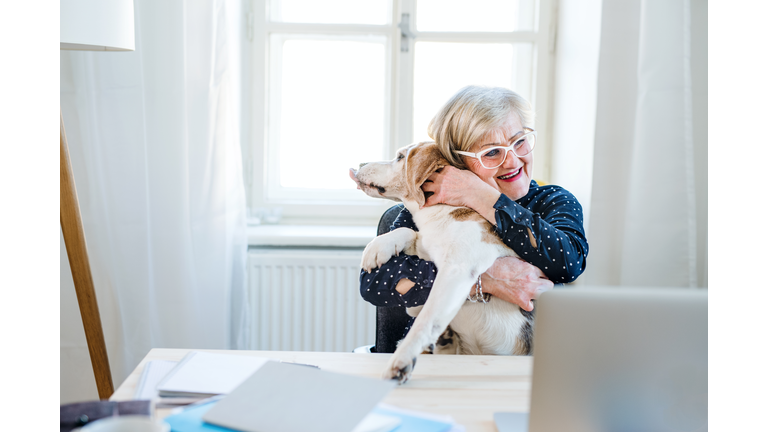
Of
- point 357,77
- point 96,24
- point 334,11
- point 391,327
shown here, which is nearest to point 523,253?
point 391,327

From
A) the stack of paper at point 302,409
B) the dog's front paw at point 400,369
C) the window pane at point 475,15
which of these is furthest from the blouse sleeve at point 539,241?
the window pane at point 475,15

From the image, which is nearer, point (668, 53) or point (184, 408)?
point (184, 408)

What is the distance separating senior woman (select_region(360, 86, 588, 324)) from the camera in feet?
3.44

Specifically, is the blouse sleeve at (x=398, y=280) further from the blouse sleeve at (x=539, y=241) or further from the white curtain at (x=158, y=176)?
the white curtain at (x=158, y=176)

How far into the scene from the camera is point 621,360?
0.60 meters

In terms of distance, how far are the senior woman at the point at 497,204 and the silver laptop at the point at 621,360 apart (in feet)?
1.44

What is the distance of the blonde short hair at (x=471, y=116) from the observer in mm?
1091

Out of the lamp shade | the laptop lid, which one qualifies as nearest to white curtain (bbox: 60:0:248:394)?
the lamp shade

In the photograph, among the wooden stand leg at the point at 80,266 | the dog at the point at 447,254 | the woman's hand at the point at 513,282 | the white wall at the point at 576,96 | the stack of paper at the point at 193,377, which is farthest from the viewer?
the white wall at the point at 576,96

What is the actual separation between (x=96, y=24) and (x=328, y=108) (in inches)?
44.0
